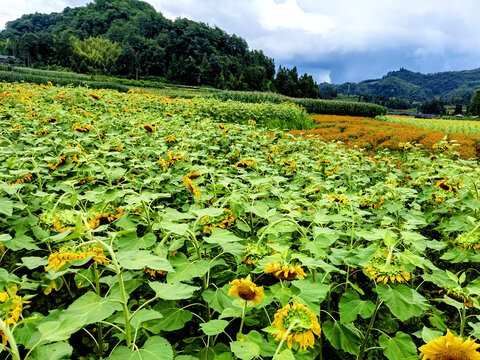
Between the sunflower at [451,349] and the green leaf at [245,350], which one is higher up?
the sunflower at [451,349]

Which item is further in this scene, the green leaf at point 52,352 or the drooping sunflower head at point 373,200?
the drooping sunflower head at point 373,200

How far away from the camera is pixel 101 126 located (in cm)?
437

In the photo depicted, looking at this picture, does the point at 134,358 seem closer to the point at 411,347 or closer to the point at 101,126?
the point at 411,347

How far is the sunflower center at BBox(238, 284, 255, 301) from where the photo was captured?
3.30 feet

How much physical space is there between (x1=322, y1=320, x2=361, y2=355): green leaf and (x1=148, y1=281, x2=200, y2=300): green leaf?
767mm

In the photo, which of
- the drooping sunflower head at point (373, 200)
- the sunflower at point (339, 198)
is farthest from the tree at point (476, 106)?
the sunflower at point (339, 198)

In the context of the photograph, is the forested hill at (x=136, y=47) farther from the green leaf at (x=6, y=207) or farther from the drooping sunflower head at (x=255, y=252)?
the drooping sunflower head at (x=255, y=252)

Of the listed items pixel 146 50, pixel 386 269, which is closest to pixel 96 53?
pixel 146 50

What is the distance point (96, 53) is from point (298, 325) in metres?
70.4

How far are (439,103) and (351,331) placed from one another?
98.9 metres

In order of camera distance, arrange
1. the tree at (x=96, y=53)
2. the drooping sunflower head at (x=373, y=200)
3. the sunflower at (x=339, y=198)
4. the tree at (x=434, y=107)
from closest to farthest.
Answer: the sunflower at (x=339, y=198), the drooping sunflower head at (x=373, y=200), the tree at (x=96, y=53), the tree at (x=434, y=107)

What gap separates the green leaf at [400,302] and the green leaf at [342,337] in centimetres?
33

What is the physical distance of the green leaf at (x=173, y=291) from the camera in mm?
1102

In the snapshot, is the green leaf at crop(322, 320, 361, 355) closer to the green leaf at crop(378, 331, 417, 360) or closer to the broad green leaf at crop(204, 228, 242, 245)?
the green leaf at crop(378, 331, 417, 360)
